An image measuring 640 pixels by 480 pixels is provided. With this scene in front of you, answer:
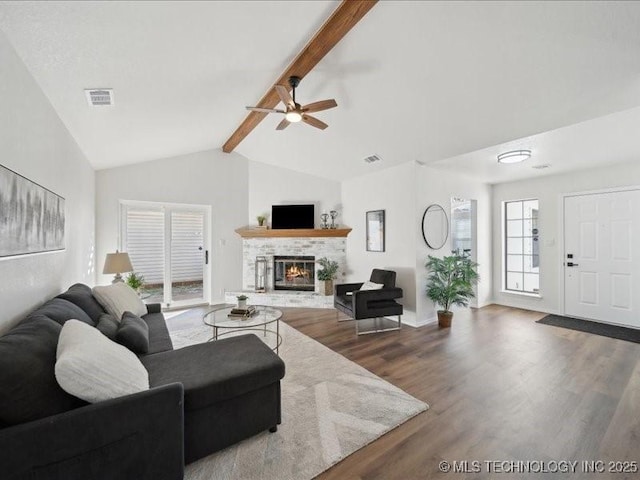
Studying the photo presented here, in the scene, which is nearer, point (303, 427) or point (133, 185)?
point (303, 427)

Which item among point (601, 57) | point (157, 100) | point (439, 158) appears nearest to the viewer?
point (601, 57)

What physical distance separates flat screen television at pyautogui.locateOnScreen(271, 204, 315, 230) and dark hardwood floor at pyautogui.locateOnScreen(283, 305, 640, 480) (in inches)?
90.3

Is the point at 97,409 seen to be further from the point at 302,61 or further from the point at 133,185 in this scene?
the point at 133,185

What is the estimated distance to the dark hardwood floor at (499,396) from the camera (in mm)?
1753

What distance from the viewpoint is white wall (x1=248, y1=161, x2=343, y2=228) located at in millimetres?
5855

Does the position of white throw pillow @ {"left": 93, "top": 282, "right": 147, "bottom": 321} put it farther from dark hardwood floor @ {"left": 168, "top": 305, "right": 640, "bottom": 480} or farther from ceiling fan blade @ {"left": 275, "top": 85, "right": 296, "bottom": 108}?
ceiling fan blade @ {"left": 275, "top": 85, "right": 296, "bottom": 108}

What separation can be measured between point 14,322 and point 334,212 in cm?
466

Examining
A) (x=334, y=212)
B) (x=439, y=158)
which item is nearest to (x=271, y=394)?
(x=439, y=158)

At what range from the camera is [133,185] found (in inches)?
190

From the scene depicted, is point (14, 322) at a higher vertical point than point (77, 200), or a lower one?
lower

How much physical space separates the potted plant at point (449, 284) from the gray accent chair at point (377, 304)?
0.62 meters

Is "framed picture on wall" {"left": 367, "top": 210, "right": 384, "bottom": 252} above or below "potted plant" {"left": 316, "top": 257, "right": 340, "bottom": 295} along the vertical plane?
above

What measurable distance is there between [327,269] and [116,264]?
134 inches

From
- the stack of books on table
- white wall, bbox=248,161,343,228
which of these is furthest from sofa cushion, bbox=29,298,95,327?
white wall, bbox=248,161,343,228
